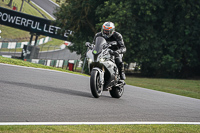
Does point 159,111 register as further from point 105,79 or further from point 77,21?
point 77,21

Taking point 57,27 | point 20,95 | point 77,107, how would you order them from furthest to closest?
point 57,27 < point 20,95 < point 77,107

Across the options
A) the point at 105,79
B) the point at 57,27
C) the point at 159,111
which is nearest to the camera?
the point at 159,111

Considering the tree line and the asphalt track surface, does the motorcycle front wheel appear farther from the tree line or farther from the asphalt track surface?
the tree line

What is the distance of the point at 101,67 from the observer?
9.48 meters

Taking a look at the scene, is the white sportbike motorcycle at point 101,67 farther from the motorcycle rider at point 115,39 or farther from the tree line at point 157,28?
the tree line at point 157,28

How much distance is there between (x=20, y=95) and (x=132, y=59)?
2450cm

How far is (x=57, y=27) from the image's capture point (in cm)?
4038

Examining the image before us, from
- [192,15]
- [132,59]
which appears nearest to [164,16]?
[192,15]

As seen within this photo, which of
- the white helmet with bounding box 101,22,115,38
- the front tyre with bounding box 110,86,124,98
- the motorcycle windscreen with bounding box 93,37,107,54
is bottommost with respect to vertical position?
the front tyre with bounding box 110,86,124,98

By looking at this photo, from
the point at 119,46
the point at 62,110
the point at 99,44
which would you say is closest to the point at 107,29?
the point at 99,44

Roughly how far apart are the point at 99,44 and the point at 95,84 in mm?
1052

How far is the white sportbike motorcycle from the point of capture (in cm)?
926

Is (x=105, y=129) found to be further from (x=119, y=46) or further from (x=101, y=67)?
(x=119, y=46)

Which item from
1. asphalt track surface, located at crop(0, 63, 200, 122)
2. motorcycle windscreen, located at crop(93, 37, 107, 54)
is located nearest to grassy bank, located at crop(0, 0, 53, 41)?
motorcycle windscreen, located at crop(93, 37, 107, 54)
